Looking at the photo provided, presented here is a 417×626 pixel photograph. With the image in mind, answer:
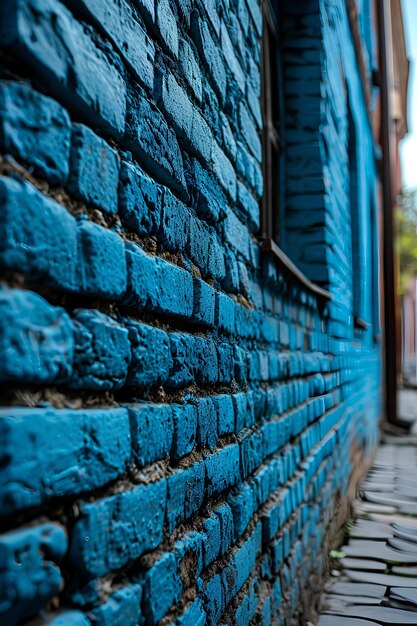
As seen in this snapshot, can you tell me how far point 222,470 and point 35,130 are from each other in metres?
0.95

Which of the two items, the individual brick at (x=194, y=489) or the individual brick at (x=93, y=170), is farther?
the individual brick at (x=194, y=489)

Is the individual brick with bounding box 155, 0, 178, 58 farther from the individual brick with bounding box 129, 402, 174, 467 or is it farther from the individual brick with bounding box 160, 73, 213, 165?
the individual brick with bounding box 129, 402, 174, 467

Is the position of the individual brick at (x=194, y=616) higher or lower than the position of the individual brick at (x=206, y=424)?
lower

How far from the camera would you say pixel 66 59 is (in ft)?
2.60

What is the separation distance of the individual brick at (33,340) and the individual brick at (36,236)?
0.03 m

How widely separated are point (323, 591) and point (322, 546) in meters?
0.20

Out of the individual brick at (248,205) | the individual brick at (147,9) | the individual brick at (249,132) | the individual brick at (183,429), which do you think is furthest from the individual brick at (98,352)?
the individual brick at (249,132)

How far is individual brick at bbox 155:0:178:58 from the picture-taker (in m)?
1.13

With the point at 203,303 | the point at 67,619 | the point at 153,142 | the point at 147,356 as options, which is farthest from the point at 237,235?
the point at 67,619

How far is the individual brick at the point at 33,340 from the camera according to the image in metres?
0.67

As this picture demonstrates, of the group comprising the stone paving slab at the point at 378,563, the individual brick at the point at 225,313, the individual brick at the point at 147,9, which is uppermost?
the individual brick at the point at 147,9

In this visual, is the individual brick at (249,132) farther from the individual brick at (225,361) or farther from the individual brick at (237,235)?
the individual brick at (225,361)

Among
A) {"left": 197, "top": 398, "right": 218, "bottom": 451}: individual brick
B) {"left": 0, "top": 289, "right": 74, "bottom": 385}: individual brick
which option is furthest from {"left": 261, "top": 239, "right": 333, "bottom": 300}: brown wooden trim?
{"left": 0, "top": 289, "right": 74, "bottom": 385}: individual brick

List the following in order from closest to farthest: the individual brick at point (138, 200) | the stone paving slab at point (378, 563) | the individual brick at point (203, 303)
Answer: the individual brick at point (138, 200)
the individual brick at point (203, 303)
the stone paving slab at point (378, 563)
